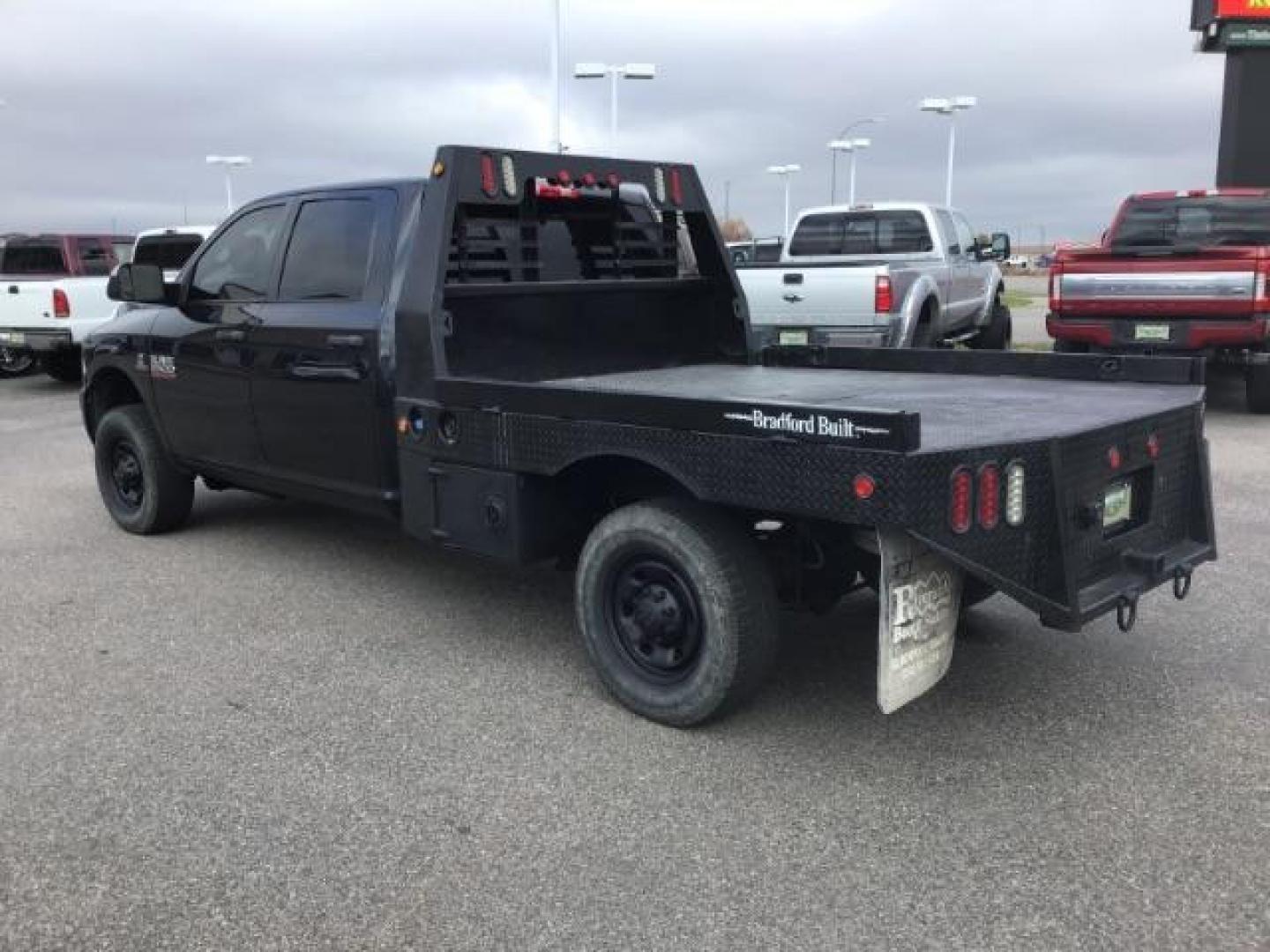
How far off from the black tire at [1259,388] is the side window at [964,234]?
423cm

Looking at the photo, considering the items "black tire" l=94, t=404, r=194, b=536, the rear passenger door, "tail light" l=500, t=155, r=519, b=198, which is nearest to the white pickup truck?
"black tire" l=94, t=404, r=194, b=536

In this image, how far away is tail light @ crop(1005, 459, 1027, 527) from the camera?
3340 mm

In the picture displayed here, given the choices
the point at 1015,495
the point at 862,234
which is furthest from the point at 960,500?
the point at 862,234

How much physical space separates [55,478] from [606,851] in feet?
23.7

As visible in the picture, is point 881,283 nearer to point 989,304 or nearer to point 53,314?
point 989,304

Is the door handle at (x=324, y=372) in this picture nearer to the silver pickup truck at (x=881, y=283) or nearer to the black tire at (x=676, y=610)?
the black tire at (x=676, y=610)

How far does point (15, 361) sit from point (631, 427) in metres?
15.2

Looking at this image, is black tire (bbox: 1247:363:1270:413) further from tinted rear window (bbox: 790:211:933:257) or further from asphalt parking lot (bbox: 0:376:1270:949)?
asphalt parking lot (bbox: 0:376:1270:949)

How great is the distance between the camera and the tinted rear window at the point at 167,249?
15906mm

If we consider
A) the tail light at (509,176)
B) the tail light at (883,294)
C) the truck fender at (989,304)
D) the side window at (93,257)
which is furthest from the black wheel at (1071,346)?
the side window at (93,257)

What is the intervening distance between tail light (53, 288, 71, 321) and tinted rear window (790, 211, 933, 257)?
885 cm

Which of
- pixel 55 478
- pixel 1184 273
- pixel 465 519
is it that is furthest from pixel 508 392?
pixel 1184 273

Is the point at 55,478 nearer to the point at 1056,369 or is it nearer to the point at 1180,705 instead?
the point at 1056,369

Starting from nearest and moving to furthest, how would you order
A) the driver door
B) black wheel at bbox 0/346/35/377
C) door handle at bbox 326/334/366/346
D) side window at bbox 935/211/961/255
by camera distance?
door handle at bbox 326/334/366/346, the driver door, side window at bbox 935/211/961/255, black wheel at bbox 0/346/35/377
